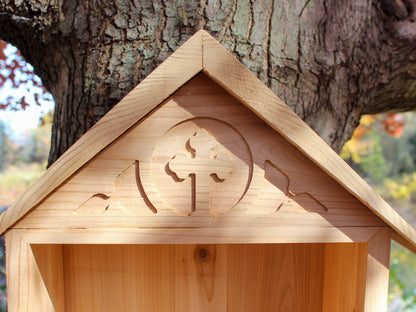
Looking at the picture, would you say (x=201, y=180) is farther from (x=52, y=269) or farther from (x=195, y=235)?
(x=52, y=269)

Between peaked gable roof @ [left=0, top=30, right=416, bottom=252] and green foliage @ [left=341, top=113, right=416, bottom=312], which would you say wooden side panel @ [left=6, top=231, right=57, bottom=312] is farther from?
green foliage @ [left=341, top=113, right=416, bottom=312]

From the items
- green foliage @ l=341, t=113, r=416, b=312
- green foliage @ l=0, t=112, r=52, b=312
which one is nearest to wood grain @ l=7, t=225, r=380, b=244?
green foliage @ l=341, t=113, r=416, b=312

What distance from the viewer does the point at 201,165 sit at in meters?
0.56

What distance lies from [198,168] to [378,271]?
41 centimetres

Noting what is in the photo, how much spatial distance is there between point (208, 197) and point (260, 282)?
389mm

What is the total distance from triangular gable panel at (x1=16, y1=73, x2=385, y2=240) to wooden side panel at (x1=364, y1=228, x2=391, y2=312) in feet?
0.19

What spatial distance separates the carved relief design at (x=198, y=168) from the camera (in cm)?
56

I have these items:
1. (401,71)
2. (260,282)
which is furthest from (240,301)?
(401,71)

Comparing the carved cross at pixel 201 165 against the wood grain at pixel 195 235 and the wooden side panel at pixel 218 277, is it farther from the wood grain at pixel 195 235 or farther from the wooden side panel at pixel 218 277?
the wooden side panel at pixel 218 277

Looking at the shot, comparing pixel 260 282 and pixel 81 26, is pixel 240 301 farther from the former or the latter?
pixel 81 26

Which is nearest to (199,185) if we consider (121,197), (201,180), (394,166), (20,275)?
(201,180)

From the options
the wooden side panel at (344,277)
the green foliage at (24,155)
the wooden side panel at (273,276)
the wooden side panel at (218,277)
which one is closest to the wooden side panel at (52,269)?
the wooden side panel at (218,277)

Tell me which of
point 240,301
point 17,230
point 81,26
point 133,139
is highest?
point 81,26

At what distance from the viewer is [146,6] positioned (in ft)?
2.43
